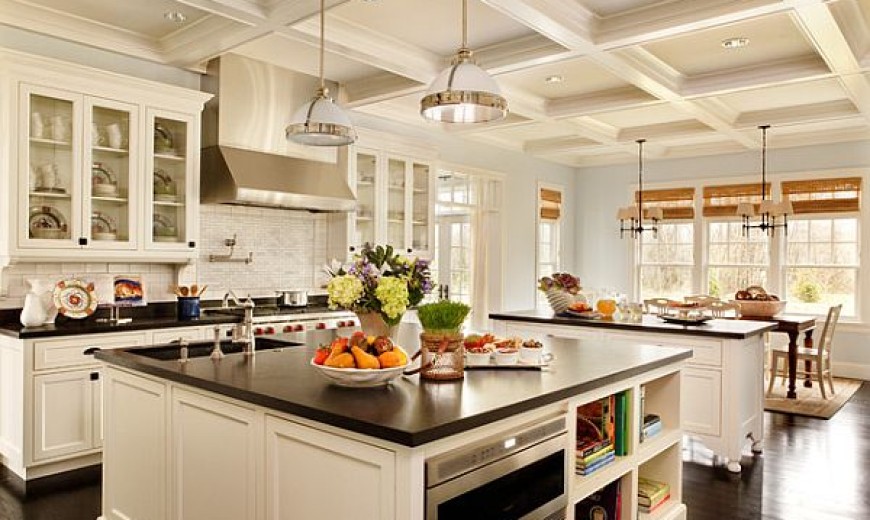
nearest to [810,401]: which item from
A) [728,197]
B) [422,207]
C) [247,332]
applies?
[728,197]

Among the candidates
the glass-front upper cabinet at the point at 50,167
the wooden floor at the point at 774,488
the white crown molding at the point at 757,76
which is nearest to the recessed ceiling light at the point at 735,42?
the white crown molding at the point at 757,76

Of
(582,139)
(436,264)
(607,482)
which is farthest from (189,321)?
(582,139)

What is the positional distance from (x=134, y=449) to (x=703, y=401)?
3554 mm

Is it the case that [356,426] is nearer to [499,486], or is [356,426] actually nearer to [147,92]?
[499,486]

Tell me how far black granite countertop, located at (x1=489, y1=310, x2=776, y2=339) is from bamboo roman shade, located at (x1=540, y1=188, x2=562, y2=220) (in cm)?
382

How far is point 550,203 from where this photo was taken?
9164 mm

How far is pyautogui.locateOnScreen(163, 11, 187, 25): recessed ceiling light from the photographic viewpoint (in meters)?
4.29

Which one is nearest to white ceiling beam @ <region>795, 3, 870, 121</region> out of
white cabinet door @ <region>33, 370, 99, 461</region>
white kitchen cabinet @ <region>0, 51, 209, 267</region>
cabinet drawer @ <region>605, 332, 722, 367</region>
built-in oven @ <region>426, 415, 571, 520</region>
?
cabinet drawer @ <region>605, 332, 722, 367</region>

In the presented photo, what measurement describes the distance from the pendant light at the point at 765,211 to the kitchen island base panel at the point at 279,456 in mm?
4515

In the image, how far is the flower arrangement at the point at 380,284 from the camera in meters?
2.57

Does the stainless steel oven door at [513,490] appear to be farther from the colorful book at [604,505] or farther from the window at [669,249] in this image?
the window at [669,249]

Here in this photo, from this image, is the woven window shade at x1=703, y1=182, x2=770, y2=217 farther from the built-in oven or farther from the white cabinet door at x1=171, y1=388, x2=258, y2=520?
the white cabinet door at x1=171, y1=388, x2=258, y2=520

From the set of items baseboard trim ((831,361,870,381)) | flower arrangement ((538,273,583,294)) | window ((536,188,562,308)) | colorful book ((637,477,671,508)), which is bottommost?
baseboard trim ((831,361,870,381))

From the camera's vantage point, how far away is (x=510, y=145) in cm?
827
